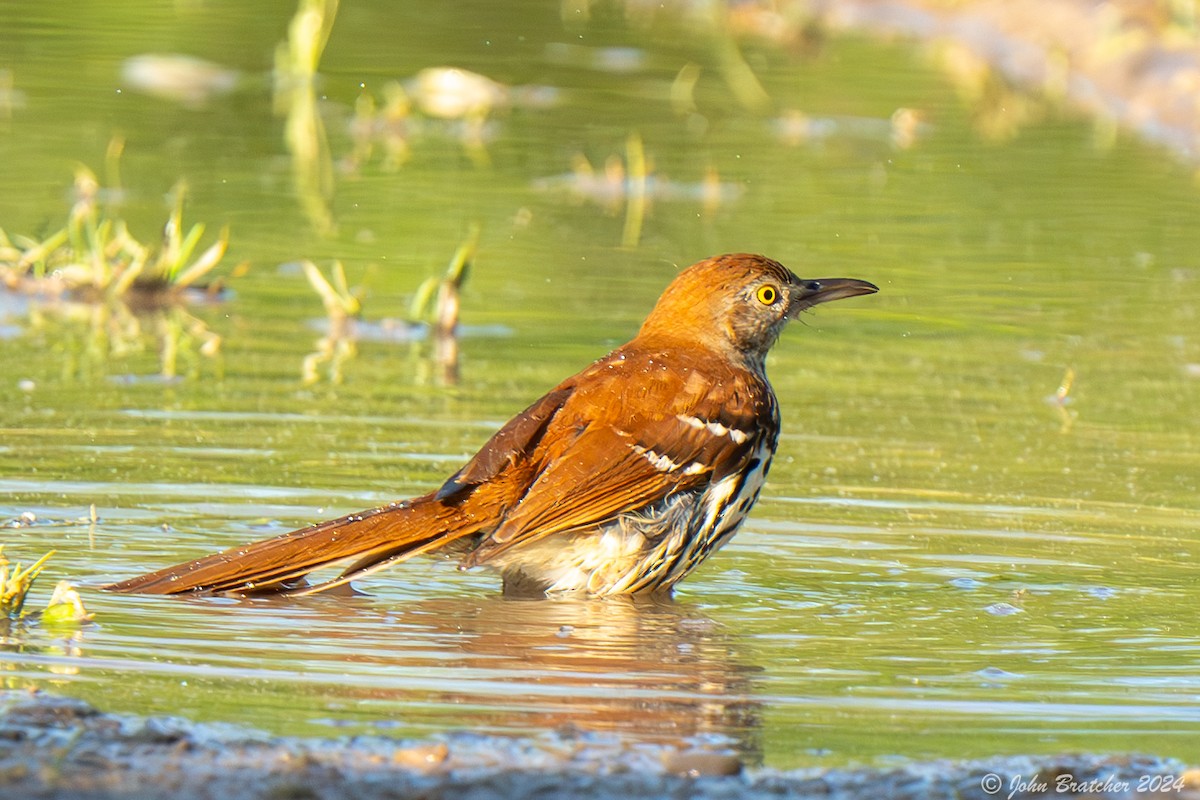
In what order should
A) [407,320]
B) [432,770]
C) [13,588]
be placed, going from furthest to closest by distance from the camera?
[407,320] → [13,588] → [432,770]

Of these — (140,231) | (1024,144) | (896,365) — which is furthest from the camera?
(1024,144)

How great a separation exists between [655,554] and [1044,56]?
13.0 metres

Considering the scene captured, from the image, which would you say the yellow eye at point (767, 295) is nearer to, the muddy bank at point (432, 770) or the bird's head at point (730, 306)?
the bird's head at point (730, 306)

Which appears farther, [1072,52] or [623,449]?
[1072,52]

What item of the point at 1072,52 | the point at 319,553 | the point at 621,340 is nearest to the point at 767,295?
the point at 319,553

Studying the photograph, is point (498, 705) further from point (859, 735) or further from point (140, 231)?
point (140, 231)

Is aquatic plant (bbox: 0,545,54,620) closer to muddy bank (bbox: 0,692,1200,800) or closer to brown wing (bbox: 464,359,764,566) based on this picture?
muddy bank (bbox: 0,692,1200,800)

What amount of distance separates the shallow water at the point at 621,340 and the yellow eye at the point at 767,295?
0.64m

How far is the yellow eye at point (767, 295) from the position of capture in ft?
19.2

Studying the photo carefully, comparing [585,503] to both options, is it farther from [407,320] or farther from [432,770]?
[407,320]

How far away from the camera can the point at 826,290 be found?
6.06 meters

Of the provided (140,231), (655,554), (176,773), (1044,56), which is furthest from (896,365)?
(1044,56)

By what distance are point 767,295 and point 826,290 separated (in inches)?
10.5

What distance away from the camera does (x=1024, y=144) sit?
534 inches
